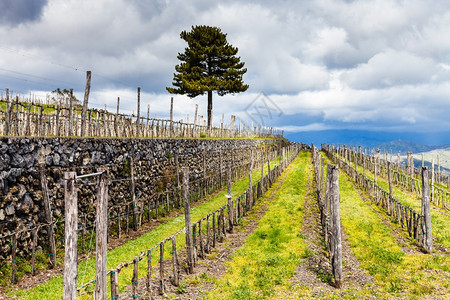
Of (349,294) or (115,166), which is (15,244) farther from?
(349,294)

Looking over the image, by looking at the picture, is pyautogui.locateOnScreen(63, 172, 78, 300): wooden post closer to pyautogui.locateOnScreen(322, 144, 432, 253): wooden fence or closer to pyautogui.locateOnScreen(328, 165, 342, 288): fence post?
pyautogui.locateOnScreen(328, 165, 342, 288): fence post

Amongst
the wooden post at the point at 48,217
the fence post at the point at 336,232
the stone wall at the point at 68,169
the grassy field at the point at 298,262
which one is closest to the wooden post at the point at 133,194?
the stone wall at the point at 68,169

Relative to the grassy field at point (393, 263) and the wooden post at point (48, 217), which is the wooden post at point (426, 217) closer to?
the grassy field at point (393, 263)

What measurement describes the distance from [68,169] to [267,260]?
25.5ft

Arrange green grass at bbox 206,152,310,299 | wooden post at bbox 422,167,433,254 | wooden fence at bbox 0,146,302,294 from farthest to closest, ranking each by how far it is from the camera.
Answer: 1. wooden post at bbox 422,167,433,254
2. wooden fence at bbox 0,146,302,294
3. green grass at bbox 206,152,310,299

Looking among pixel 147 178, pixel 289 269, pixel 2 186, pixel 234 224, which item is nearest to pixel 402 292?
pixel 289 269

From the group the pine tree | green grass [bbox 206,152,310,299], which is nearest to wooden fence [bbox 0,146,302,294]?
green grass [bbox 206,152,310,299]

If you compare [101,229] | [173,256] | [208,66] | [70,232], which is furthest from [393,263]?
[208,66]

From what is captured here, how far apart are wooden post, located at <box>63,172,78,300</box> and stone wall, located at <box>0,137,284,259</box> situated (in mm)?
1051

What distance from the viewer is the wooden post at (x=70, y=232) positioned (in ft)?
15.2

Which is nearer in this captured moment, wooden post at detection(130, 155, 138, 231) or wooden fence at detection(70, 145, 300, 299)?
wooden fence at detection(70, 145, 300, 299)

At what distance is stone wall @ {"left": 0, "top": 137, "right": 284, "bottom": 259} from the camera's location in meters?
9.30

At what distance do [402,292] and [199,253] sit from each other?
5.96 m

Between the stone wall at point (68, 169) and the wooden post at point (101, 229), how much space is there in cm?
63
